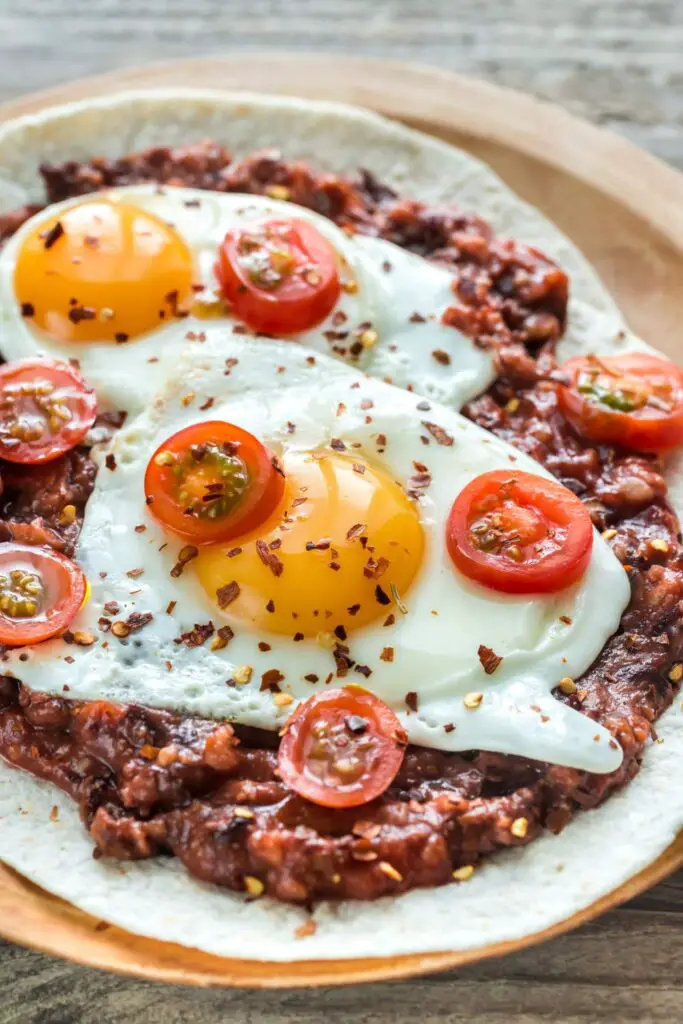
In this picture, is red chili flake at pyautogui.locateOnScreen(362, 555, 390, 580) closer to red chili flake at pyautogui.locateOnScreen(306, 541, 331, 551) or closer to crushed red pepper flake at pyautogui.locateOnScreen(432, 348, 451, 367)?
red chili flake at pyautogui.locateOnScreen(306, 541, 331, 551)

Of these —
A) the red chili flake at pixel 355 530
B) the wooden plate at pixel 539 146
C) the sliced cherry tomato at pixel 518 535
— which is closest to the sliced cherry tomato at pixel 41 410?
the red chili flake at pixel 355 530

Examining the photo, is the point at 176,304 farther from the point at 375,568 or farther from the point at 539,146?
the point at 539,146

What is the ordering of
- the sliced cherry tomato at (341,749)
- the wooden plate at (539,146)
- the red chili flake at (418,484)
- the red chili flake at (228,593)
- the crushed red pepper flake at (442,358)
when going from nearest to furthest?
the sliced cherry tomato at (341,749) < the red chili flake at (228,593) < the red chili flake at (418,484) < the crushed red pepper flake at (442,358) < the wooden plate at (539,146)

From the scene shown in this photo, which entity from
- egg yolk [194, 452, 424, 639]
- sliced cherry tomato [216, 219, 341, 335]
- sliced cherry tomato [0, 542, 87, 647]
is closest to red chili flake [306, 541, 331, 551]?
egg yolk [194, 452, 424, 639]

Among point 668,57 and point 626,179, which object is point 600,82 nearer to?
point 668,57

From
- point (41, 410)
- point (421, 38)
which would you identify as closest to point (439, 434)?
point (41, 410)

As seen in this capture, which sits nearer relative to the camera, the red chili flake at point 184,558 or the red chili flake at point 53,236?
the red chili flake at point 184,558

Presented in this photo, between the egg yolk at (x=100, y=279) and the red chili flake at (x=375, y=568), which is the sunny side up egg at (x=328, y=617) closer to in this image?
the red chili flake at (x=375, y=568)

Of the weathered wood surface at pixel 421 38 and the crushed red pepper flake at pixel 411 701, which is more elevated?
the weathered wood surface at pixel 421 38
